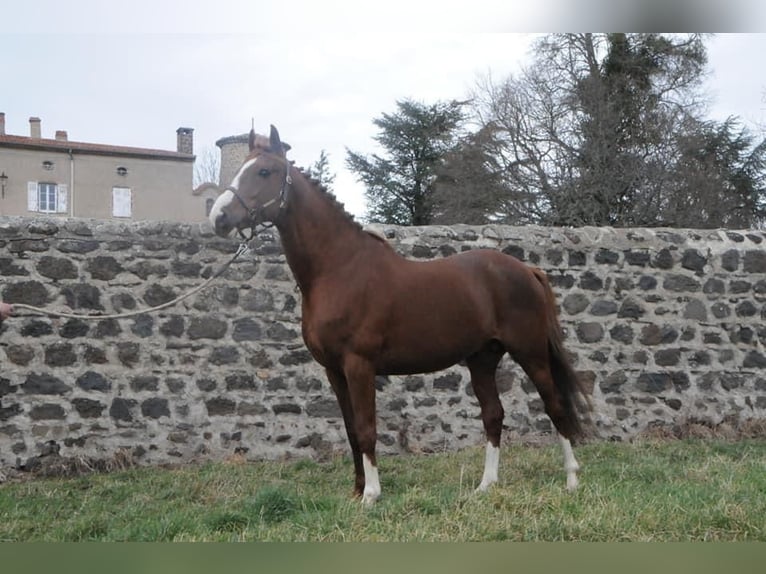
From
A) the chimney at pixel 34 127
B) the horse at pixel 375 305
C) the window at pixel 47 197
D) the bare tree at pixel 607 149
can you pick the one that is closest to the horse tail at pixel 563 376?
the horse at pixel 375 305

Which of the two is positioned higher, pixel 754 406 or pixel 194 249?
pixel 194 249

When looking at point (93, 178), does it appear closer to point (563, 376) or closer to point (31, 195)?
point (31, 195)

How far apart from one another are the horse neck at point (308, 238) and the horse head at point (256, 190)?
122mm

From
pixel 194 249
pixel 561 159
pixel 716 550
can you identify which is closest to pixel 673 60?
pixel 561 159

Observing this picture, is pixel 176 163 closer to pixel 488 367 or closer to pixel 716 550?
pixel 488 367

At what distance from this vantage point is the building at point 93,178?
2275 centimetres

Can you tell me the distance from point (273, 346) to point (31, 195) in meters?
21.3

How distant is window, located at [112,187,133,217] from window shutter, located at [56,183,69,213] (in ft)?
5.58

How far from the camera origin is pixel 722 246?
6.43 metres

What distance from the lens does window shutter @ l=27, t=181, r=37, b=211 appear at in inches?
891

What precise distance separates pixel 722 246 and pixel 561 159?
13490mm

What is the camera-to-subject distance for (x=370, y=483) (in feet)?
12.6

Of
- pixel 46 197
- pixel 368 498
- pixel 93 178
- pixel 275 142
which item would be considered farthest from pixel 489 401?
pixel 93 178

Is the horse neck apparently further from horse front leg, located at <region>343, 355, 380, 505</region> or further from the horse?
horse front leg, located at <region>343, 355, 380, 505</region>
